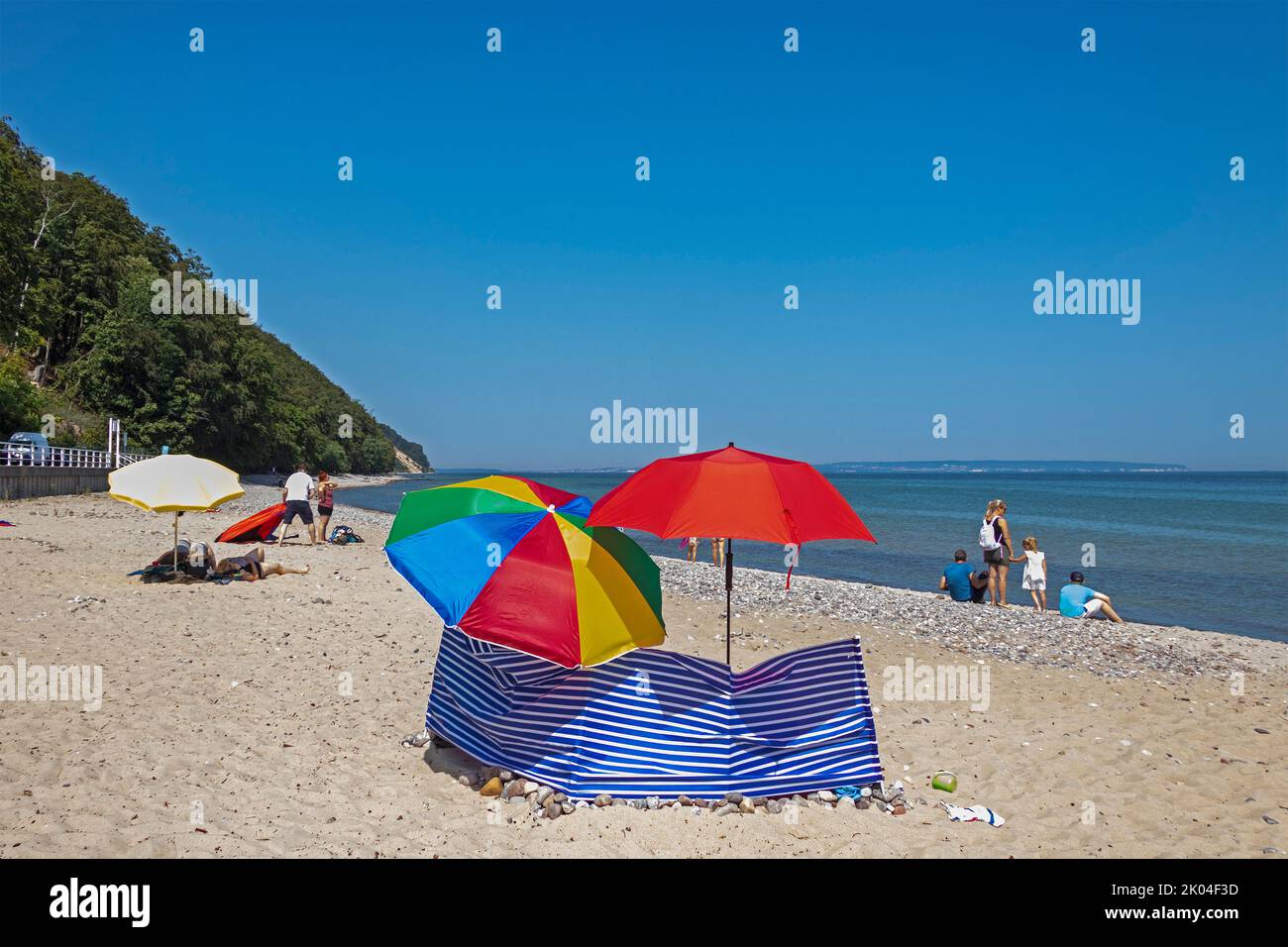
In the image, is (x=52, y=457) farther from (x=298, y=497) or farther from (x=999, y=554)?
(x=999, y=554)

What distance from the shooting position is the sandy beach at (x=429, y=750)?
457cm

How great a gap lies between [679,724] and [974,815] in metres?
2.14

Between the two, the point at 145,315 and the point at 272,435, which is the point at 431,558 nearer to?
the point at 145,315

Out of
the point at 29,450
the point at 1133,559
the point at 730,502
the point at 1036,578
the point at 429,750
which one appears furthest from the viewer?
the point at 29,450

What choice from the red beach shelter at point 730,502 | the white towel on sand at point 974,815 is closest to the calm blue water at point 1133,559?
the white towel on sand at point 974,815

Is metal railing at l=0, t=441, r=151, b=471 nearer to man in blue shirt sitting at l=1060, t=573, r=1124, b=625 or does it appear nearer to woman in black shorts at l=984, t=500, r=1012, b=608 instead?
woman in black shorts at l=984, t=500, r=1012, b=608

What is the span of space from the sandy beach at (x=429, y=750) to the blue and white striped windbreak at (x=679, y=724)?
245mm

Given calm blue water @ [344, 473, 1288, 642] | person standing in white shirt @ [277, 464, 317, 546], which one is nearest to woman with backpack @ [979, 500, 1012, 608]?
calm blue water @ [344, 473, 1288, 642]

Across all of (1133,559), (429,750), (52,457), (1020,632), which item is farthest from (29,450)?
(1133,559)

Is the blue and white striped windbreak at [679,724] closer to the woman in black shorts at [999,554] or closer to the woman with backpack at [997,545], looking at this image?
the woman in black shorts at [999,554]

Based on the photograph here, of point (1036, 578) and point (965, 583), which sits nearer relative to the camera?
point (1036, 578)

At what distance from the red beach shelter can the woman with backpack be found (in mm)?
10415

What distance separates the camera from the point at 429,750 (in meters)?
5.98
